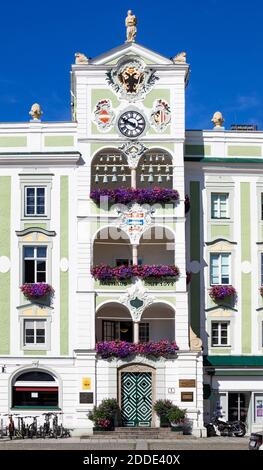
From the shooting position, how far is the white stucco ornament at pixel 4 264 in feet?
139

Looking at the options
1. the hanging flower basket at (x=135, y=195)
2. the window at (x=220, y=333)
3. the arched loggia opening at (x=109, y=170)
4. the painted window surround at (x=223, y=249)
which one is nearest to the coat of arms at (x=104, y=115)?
the arched loggia opening at (x=109, y=170)

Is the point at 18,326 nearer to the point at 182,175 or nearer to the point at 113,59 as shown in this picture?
the point at 182,175

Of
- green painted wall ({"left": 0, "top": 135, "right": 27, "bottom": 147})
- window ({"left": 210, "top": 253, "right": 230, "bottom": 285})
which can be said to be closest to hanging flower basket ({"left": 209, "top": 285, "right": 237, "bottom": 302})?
window ({"left": 210, "top": 253, "right": 230, "bottom": 285})

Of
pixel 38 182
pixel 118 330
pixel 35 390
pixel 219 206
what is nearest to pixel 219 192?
pixel 219 206

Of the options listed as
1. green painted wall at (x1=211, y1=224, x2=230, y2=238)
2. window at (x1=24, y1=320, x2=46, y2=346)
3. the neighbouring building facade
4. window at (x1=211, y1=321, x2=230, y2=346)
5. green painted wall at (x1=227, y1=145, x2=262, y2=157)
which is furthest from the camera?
green painted wall at (x1=227, y1=145, x2=262, y2=157)

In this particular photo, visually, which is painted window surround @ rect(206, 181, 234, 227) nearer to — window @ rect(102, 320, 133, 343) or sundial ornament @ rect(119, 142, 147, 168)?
sundial ornament @ rect(119, 142, 147, 168)

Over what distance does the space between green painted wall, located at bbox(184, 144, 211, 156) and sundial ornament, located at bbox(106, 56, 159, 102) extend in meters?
3.58

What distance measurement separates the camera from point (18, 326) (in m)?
41.9

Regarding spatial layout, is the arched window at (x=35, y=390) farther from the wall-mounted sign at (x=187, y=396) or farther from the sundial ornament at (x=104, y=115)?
the sundial ornament at (x=104, y=115)

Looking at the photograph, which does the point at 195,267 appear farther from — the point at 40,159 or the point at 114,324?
the point at 40,159

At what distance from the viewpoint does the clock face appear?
1676 inches
